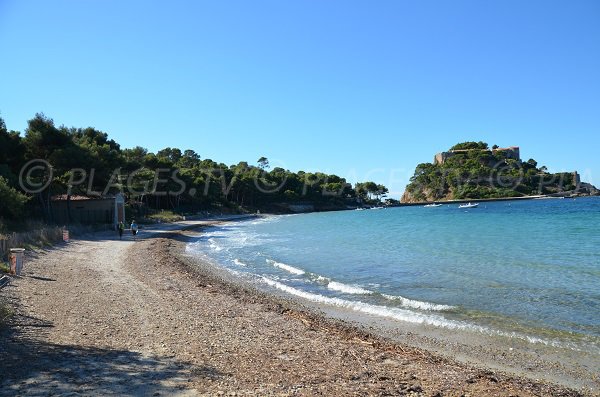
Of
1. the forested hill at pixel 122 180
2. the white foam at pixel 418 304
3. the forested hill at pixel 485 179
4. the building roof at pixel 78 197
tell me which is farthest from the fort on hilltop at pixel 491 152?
the white foam at pixel 418 304

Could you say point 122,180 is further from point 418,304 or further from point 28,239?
point 418,304

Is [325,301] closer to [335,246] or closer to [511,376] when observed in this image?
[511,376]

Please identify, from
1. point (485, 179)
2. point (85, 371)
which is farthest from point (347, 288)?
point (485, 179)

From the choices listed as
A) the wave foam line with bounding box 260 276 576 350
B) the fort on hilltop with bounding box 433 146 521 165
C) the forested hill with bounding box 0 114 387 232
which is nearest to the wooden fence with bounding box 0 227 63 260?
the forested hill with bounding box 0 114 387 232

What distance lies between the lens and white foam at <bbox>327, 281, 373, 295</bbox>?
531 inches

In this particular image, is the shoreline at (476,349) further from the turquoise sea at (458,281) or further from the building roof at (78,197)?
the building roof at (78,197)

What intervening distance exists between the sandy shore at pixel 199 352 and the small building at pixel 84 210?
89.9ft

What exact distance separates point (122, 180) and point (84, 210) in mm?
16187

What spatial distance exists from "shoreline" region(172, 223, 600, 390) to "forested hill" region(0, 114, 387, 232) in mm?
21096

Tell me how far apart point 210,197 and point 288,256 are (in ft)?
209

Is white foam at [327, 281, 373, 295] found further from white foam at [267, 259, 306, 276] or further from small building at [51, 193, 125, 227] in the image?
small building at [51, 193, 125, 227]

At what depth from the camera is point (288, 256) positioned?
2372 cm

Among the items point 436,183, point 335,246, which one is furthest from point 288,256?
point 436,183

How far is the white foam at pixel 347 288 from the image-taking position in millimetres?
13484
